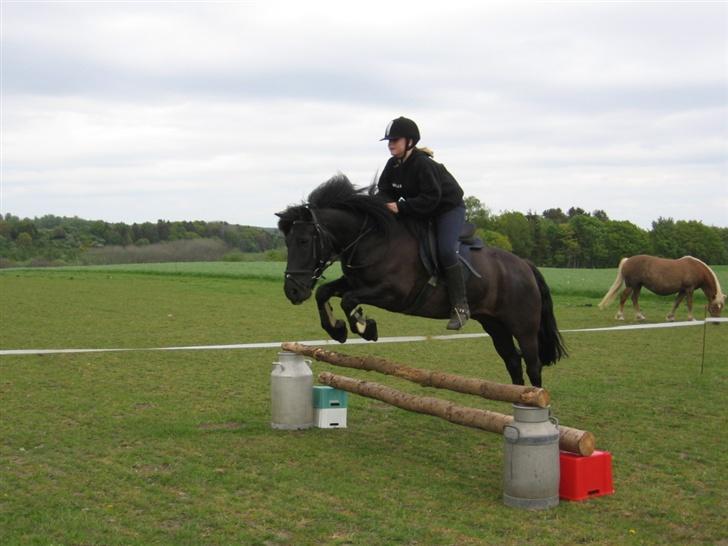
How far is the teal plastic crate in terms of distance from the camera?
7528 mm

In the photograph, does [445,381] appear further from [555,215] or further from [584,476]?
[555,215]

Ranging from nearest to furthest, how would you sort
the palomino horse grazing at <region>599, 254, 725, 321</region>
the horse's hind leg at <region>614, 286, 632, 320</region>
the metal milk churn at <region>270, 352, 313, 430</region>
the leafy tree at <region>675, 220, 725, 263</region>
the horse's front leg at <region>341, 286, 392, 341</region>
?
the horse's front leg at <region>341, 286, 392, 341</region>
the metal milk churn at <region>270, 352, 313, 430</region>
the palomino horse grazing at <region>599, 254, 725, 321</region>
the horse's hind leg at <region>614, 286, 632, 320</region>
the leafy tree at <region>675, 220, 725, 263</region>

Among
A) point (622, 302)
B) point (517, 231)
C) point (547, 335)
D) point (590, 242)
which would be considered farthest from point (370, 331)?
point (590, 242)

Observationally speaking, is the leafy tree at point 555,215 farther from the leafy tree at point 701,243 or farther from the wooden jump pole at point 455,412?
the wooden jump pole at point 455,412

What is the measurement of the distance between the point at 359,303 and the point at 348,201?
94 cm

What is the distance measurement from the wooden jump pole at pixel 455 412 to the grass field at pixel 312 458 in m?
0.40

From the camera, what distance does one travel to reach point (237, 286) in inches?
1426

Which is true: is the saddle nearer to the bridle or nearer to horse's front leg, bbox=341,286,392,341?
horse's front leg, bbox=341,286,392,341

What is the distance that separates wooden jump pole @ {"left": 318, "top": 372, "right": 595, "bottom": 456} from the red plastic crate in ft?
0.23

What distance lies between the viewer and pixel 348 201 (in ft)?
21.7

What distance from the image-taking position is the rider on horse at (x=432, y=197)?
6.46m

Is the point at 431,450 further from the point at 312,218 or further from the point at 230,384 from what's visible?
the point at 230,384

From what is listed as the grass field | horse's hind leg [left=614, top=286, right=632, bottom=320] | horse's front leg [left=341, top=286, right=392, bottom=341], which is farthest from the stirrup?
horse's hind leg [left=614, top=286, right=632, bottom=320]

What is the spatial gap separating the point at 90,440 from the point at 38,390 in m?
3.08
